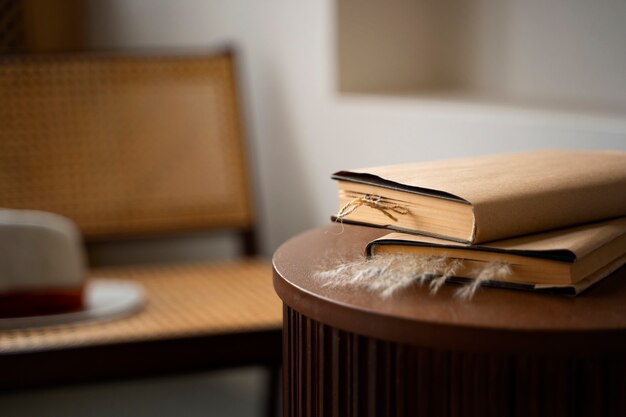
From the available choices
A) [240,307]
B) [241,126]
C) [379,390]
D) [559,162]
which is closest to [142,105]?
[241,126]

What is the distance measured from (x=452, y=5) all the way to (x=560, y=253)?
42.4 inches

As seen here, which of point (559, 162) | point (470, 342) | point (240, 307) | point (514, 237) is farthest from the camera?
point (240, 307)

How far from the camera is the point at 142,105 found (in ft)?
5.97

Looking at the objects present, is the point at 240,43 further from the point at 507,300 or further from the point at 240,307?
the point at 507,300

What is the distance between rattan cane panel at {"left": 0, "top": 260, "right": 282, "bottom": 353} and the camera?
1307mm

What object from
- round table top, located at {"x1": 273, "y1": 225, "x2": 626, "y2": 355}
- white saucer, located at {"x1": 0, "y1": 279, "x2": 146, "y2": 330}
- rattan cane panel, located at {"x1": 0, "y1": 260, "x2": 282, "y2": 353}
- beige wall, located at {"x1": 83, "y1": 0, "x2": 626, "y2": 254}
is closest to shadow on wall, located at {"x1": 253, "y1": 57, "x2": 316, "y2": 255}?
beige wall, located at {"x1": 83, "y1": 0, "x2": 626, "y2": 254}

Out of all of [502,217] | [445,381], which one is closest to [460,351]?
[445,381]

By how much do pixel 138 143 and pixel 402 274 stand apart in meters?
1.22

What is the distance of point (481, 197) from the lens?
682 millimetres

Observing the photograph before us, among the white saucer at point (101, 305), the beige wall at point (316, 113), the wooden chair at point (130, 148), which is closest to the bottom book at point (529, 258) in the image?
the beige wall at point (316, 113)

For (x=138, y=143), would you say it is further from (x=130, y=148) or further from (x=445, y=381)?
(x=445, y=381)

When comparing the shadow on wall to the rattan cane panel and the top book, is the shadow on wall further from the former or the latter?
the top book

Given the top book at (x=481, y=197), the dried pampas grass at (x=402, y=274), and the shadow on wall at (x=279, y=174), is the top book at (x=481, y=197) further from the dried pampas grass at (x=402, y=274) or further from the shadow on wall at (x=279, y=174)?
the shadow on wall at (x=279, y=174)

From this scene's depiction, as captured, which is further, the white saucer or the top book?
the white saucer
